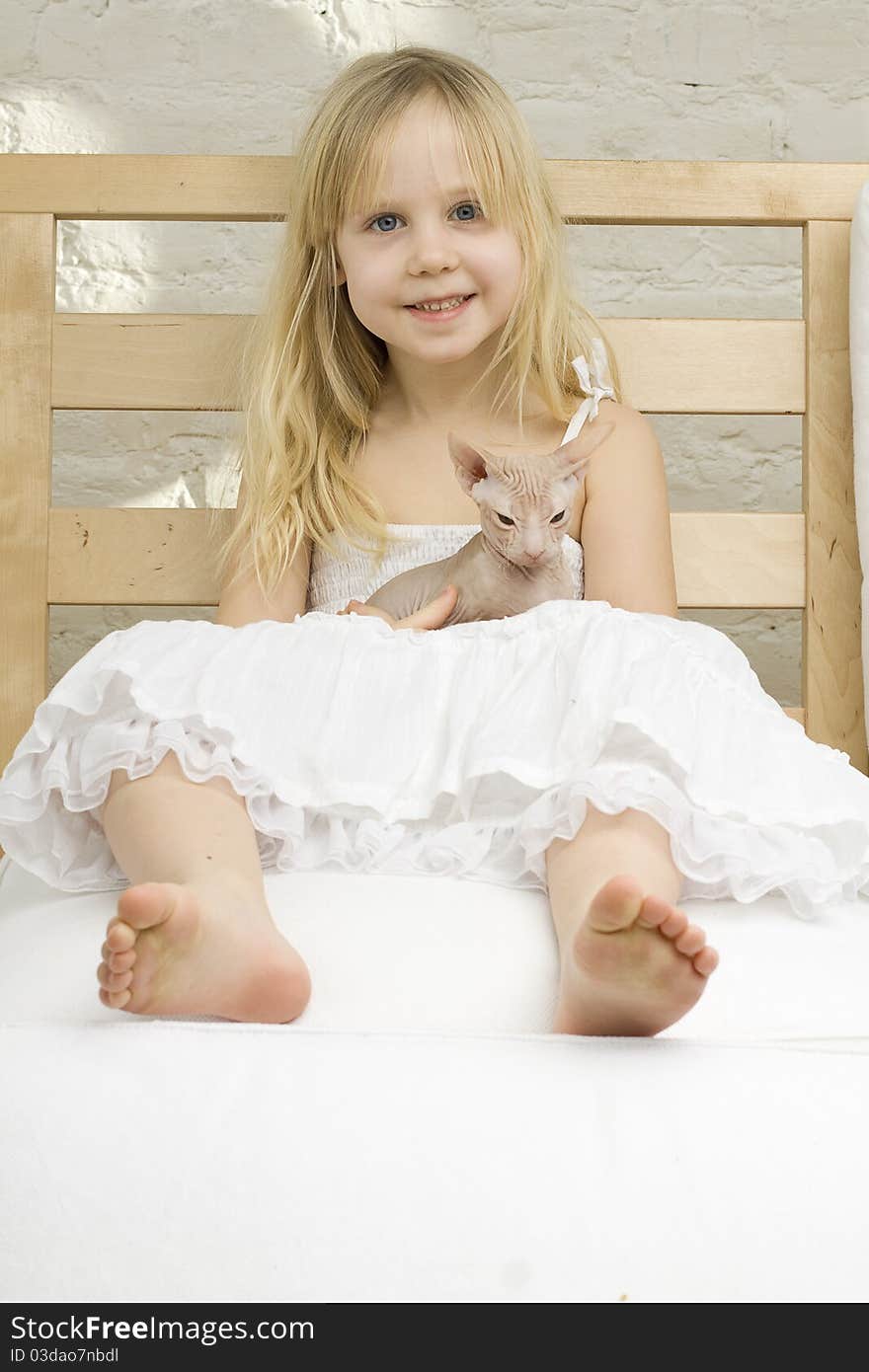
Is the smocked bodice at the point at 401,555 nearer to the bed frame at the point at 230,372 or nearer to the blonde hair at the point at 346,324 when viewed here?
the blonde hair at the point at 346,324

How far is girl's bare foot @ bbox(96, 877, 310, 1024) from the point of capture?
2.16 ft

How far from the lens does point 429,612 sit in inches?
50.0

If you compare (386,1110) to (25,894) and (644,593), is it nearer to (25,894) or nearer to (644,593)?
(25,894)

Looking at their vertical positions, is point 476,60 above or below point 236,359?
above

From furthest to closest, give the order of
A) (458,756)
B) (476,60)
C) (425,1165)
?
(476,60) → (458,756) → (425,1165)

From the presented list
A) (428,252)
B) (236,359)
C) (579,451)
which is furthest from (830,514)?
(236,359)

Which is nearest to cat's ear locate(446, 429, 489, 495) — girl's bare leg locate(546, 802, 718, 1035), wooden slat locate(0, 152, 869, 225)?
wooden slat locate(0, 152, 869, 225)

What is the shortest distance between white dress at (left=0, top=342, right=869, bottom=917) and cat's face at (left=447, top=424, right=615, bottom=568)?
0.24 m

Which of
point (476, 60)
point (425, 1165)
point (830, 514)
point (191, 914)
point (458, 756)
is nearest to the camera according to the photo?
point (425, 1165)

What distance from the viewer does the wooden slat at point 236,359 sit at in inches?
63.2

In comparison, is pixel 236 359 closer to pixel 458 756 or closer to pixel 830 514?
pixel 830 514

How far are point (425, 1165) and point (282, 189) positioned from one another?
1.28m

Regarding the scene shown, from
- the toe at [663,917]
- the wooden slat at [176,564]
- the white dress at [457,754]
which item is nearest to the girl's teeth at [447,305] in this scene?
the wooden slat at [176,564]

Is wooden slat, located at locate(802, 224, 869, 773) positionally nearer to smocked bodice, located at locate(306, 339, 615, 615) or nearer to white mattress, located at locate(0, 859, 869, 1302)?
smocked bodice, located at locate(306, 339, 615, 615)
